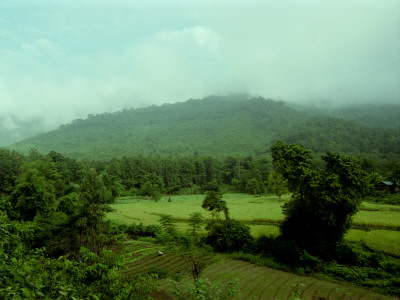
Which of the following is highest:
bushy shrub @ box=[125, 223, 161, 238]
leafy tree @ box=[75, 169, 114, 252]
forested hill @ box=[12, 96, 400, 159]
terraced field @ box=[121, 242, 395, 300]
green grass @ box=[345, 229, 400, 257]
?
forested hill @ box=[12, 96, 400, 159]

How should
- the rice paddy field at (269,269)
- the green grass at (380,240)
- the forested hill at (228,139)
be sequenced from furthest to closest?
the forested hill at (228,139)
the green grass at (380,240)
the rice paddy field at (269,269)

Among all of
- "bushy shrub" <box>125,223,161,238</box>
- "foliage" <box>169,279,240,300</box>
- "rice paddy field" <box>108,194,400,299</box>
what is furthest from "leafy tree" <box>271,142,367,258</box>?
"bushy shrub" <box>125,223,161,238</box>

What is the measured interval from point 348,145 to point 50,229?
132 metres

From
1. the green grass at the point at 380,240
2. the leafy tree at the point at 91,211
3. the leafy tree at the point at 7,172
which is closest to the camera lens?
the green grass at the point at 380,240

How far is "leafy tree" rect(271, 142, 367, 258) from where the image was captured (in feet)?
50.0

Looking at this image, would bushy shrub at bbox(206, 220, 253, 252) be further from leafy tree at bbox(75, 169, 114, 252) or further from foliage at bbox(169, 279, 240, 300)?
foliage at bbox(169, 279, 240, 300)

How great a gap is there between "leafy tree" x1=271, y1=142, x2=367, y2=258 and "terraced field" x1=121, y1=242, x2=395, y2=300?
2968mm

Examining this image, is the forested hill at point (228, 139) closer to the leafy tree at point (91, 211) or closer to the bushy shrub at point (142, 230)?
the bushy shrub at point (142, 230)

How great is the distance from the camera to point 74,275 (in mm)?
4582

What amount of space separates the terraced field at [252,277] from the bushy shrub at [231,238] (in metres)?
1.35

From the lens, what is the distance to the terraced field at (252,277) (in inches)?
449

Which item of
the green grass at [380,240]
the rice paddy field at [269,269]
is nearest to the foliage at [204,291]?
the rice paddy field at [269,269]

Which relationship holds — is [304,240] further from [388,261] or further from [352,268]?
[388,261]

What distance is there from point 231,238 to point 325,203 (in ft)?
22.6
